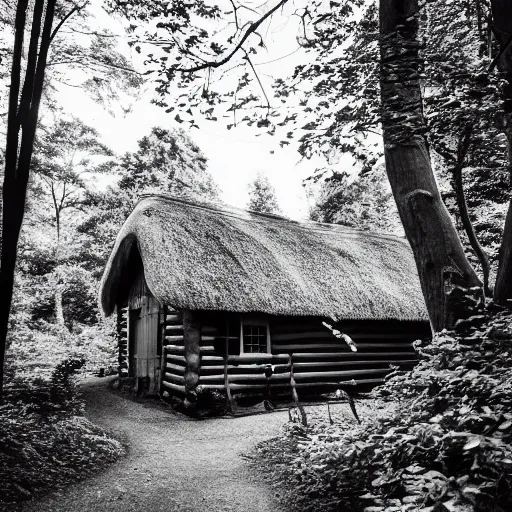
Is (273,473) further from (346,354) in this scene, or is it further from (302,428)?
(346,354)

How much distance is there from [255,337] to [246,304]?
146 cm

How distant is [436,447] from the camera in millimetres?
2811

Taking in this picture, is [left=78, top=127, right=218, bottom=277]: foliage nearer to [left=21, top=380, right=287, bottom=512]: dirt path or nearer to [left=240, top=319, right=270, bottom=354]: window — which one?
[left=240, top=319, right=270, bottom=354]: window

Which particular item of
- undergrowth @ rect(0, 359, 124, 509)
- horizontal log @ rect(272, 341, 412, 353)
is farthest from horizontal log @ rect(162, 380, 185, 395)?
undergrowth @ rect(0, 359, 124, 509)

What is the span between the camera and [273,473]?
5457mm

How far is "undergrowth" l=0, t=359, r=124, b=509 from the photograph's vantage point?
487 centimetres

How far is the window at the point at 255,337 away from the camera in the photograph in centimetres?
1135

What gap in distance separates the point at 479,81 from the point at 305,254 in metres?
10.5

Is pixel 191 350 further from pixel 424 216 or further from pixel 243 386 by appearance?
pixel 424 216

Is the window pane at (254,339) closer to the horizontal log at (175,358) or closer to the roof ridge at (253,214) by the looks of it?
the horizontal log at (175,358)

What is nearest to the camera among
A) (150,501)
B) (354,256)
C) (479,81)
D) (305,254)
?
(479,81)

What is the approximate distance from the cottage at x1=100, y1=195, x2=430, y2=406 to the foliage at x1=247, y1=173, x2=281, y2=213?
25676 millimetres

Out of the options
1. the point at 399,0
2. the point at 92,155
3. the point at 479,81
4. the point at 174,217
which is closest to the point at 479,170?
the point at 174,217

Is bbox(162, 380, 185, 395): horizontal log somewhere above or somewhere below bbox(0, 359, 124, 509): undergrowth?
below
